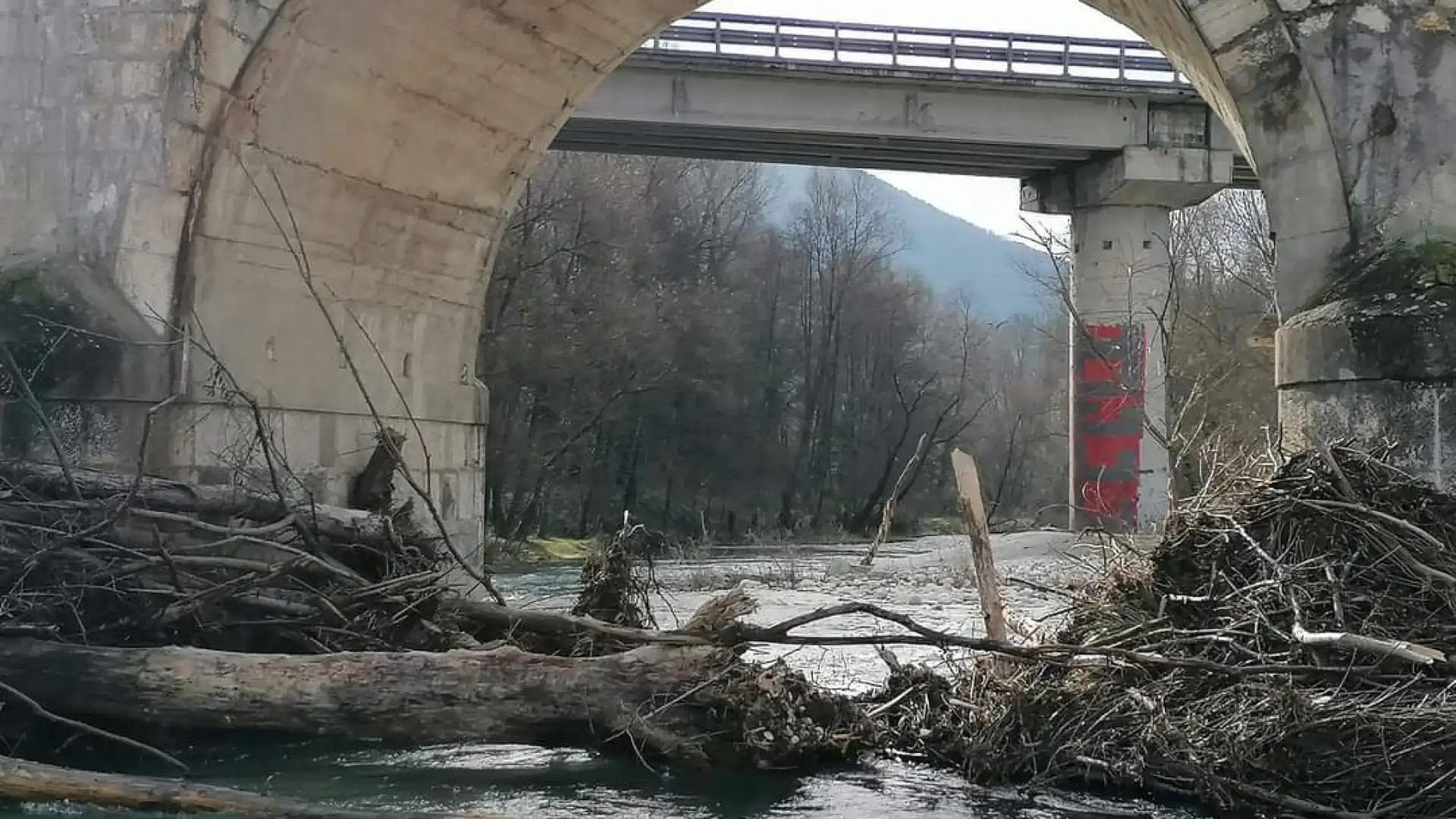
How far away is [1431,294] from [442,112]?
5552 mm

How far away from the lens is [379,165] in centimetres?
854

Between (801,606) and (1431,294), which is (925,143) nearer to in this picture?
(801,606)

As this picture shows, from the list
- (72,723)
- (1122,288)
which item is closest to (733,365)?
(1122,288)

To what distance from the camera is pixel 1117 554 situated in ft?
19.9

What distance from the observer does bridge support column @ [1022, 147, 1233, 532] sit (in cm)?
2327

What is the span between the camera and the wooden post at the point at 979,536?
20.8 feet

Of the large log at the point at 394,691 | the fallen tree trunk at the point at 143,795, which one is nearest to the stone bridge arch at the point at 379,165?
the large log at the point at 394,691

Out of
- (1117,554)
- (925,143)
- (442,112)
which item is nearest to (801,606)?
(442,112)

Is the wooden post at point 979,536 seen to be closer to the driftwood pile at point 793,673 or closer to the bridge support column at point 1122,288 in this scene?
the driftwood pile at point 793,673

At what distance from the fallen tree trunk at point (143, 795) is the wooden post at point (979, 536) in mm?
2561

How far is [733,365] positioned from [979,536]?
34740 mm

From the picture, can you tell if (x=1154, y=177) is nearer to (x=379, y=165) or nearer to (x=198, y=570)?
(x=379, y=165)

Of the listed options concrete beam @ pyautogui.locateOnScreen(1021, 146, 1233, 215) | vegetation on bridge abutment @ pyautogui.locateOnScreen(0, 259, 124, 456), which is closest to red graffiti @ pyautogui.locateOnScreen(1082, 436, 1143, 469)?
concrete beam @ pyautogui.locateOnScreen(1021, 146, 1233, 215)

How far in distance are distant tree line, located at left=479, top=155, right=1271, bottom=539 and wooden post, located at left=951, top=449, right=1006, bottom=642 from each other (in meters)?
11.8
